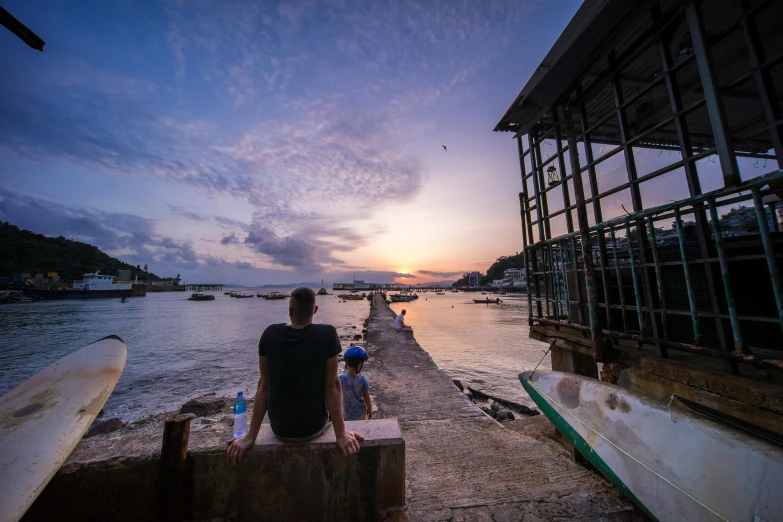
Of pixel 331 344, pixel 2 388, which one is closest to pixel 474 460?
pixel 331 344

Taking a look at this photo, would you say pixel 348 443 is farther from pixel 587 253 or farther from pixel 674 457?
pixel 587 253

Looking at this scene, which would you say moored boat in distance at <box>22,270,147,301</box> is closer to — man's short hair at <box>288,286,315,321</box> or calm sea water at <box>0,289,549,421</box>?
calm sea water at <box>0,289,549,421</box>

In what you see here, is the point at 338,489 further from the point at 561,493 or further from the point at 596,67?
the point at 596,67

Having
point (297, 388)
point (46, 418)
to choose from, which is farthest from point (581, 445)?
point (46, 418)

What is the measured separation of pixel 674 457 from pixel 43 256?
128 m

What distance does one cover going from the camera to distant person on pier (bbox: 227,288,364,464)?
2240 millimetres

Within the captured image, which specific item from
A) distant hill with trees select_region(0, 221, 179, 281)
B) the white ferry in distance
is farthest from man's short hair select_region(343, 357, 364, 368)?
distant hill with trees select_region(0, 221, 179, 281)

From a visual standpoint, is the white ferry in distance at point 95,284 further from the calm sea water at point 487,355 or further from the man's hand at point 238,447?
the man's hand at point 238,447

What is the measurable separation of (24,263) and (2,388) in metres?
107

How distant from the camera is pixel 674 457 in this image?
221 centimetres

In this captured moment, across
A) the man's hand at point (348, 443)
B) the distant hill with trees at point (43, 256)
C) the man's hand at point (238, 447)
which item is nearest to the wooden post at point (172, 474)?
the man's hand at point (238, 447)

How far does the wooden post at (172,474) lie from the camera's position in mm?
2273

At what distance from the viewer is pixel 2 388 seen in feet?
33.6

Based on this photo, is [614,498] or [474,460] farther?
[474,460]
